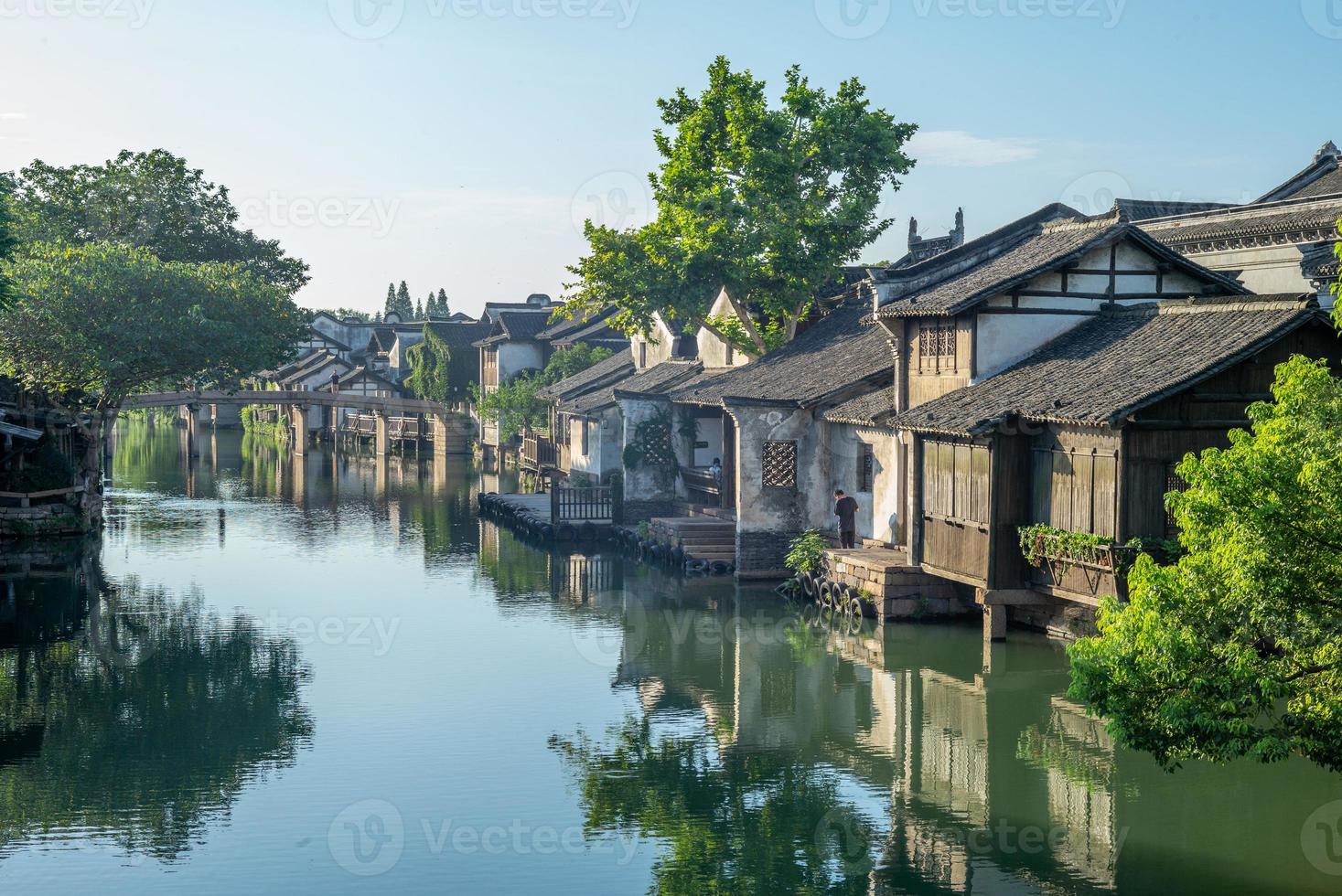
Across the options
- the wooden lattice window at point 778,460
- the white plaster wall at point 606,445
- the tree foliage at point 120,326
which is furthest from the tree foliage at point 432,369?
the wooden lattice window at point 778,460

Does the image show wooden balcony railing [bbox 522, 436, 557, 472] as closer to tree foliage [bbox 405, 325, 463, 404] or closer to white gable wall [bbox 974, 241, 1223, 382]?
tree foliage [bbox 405, 325, 463, 404]

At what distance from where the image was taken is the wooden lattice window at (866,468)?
110 ft

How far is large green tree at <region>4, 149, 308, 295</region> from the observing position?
218ft

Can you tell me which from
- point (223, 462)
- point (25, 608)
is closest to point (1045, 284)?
point (25, 608)

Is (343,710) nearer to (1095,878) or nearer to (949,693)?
(949,693)

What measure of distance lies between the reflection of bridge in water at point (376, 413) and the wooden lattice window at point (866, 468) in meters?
43.6

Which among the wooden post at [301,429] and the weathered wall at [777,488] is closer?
the weathered wall at [777,488]

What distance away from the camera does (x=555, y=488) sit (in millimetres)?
45500

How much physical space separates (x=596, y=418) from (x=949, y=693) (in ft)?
88.0

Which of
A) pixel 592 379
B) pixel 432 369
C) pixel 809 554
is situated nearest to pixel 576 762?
pixel 809 554

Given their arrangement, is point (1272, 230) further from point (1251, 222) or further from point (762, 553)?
point (762, 553)

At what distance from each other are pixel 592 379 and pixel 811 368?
2094cm

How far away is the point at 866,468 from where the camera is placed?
3397 centimetres

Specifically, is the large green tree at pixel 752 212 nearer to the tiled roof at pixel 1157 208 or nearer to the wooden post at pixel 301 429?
the tiled roof at pixel 1157 208
